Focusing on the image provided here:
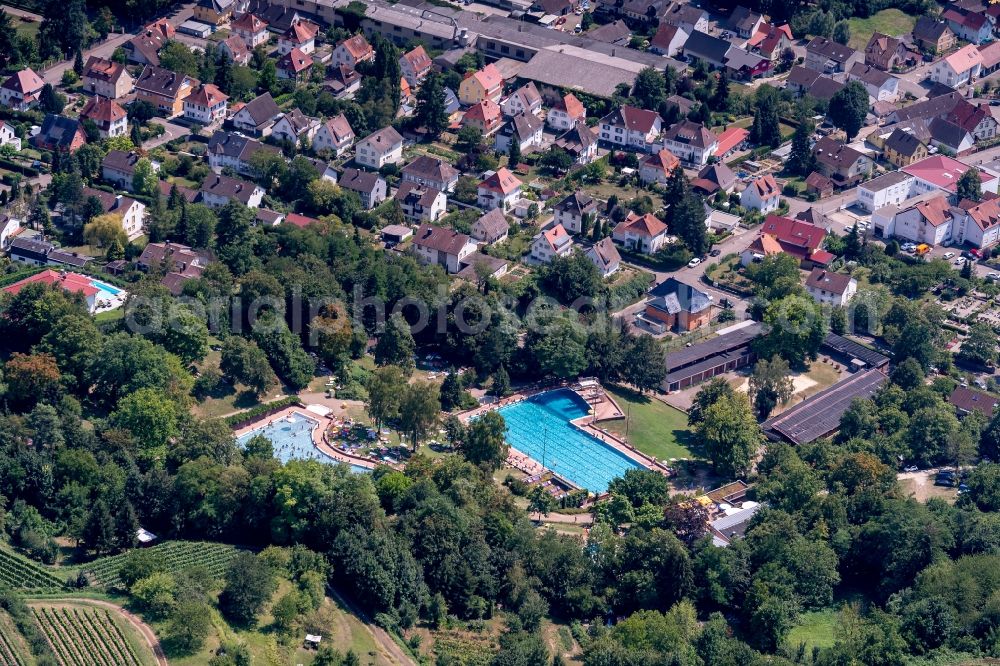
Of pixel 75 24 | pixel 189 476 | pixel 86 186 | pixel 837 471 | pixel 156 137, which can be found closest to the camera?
pixel 189 476

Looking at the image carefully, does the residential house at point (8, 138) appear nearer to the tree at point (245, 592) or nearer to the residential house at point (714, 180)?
the residential house at point (714, 180)

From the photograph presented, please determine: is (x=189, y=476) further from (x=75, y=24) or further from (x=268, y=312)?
(x=75, y=24)

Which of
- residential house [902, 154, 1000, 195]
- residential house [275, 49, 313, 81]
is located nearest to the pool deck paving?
residential house [275, 49, 313, 81]

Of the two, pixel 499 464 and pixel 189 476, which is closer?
pixel 189 476

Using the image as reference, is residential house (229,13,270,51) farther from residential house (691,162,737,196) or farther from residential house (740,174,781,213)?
residential house (740,174,781,213)

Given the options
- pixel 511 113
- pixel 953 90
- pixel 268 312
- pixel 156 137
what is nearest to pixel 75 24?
pixel 156 137

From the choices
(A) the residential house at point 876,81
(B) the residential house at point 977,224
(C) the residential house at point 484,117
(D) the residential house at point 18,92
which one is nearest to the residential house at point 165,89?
(D) the residential house at point 18,92

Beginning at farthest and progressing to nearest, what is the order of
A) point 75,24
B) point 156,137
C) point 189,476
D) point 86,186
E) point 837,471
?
point 75,24, point 156,137, point 86,186, point 837,471, point 189,476
